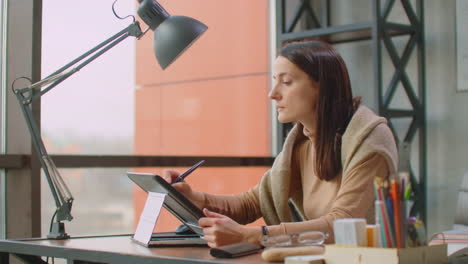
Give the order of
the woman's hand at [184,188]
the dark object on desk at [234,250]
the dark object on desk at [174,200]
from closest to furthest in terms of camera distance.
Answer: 1. the dark object on desk at [234,250]
2. the dark object on desk at [174,200]
3. the woman's hand at [184,188]

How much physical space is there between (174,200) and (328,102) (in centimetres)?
52

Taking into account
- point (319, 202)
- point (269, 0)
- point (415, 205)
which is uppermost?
point (269, 0)

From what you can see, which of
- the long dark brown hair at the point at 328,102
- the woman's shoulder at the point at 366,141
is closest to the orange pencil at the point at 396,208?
the woman's shoulder at the point at 366,141

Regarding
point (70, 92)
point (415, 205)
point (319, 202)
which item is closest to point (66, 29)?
point (70, 92)

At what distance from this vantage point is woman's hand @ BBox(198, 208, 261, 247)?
→ 64.7 inches

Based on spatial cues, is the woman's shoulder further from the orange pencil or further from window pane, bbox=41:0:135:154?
window pane, bbox=41:0:135:154

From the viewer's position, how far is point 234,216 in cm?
221

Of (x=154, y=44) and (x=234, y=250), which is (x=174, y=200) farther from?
(x=154, y=44)

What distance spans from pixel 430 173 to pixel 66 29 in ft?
7.03

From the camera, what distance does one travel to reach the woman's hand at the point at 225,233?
5.39 ft

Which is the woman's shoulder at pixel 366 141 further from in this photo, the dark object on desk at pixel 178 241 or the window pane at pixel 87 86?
the window pane at pixel 87 86

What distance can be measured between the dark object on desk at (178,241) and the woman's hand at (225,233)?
0.11 m

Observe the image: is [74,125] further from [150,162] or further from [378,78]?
[378,78]

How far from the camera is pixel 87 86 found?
3434 mm
